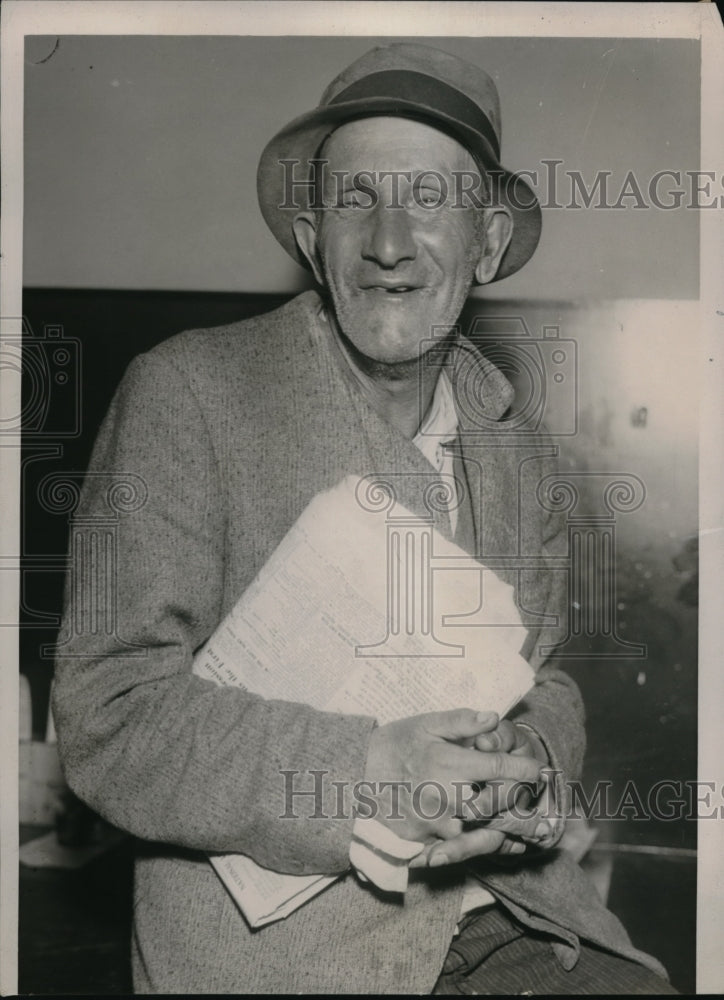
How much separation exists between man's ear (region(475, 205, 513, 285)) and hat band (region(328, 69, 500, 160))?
131 millimetres

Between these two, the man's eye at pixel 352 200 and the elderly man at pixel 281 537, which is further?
the man's eye at pixel 352 200

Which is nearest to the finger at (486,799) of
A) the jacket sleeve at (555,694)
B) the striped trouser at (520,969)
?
the jacket sleeve at (555,694)

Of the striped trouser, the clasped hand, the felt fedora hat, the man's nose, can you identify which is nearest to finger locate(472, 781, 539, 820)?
the clasped hand

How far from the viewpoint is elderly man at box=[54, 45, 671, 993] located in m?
1.11

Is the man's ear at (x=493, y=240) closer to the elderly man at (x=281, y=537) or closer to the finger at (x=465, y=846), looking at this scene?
the elderly man at (x=281, y=537)

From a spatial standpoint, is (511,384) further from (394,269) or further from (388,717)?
(388,717)

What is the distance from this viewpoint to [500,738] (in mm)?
1157

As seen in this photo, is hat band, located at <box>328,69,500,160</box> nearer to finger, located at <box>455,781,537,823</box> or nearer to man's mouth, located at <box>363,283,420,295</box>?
man's mouth, located at <box>363,283,420,295</box>

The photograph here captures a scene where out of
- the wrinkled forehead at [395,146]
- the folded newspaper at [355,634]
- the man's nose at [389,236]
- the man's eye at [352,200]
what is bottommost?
the folded newspaper at [355,634]

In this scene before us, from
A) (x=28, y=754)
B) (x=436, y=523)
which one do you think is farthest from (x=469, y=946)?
(x=28, y=754)

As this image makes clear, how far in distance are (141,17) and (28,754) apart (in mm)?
1084

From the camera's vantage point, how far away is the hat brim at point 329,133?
1250 millimetres

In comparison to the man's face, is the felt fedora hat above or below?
above

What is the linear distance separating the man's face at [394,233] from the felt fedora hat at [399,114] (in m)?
0.02
